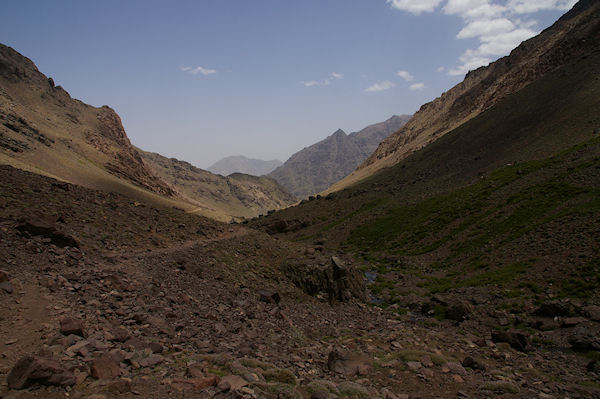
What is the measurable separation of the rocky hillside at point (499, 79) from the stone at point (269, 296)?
109114mm

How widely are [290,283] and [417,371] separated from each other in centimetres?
1367

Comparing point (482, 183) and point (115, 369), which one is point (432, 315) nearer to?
point (115, 369)

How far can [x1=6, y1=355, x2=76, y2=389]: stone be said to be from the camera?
729 centimetres

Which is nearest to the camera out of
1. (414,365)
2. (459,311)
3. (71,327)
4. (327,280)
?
(71,327)

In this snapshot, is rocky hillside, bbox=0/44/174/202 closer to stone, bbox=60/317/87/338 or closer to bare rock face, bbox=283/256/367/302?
bare rock face, bbox=283/256/367/302

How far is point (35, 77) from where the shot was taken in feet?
394

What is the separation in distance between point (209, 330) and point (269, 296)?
7.51 m

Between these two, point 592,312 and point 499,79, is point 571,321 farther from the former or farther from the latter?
point 499,79

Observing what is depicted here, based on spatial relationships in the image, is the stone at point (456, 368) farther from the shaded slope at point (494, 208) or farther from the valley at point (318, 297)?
the shaded slope at point (494, 208)

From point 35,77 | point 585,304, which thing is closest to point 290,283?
point 585,304

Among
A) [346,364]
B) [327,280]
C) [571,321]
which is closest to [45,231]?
[346,364]

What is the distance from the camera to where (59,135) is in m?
93.8

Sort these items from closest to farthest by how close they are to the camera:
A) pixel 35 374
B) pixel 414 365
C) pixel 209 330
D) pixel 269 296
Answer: pixel 35 374 → pixel 209 330 → pixel 414 365 → pixel 269 296

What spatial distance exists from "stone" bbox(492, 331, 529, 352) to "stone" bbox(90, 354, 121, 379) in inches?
798
